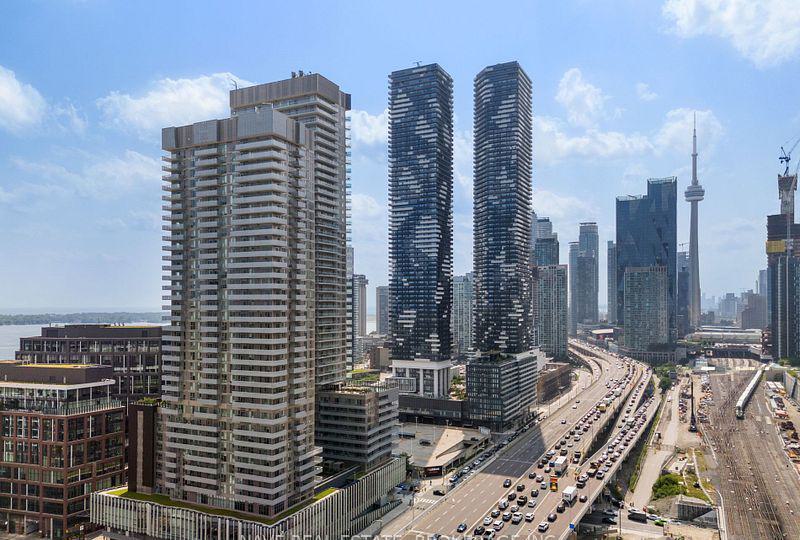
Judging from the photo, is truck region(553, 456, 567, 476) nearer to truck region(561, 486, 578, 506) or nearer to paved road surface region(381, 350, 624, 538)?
paved road surface region(381, 350, 624, 538)

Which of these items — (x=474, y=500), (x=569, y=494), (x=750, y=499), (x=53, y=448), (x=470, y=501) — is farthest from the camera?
(x=750, y=499)

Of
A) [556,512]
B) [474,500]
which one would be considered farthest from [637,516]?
[474,500]

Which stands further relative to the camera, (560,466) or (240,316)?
(560,466)

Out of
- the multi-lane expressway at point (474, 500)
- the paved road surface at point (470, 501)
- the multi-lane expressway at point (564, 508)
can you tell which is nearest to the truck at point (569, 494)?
the multi-lane expressway at point (564, 508)

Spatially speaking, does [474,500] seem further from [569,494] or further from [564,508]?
[569,494]

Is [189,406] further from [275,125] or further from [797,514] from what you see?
[797,514]
